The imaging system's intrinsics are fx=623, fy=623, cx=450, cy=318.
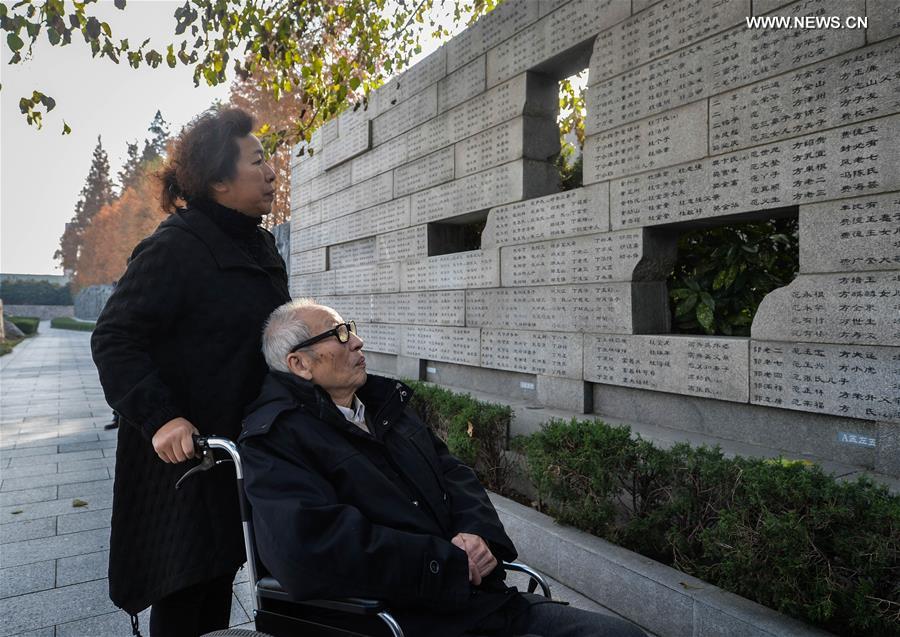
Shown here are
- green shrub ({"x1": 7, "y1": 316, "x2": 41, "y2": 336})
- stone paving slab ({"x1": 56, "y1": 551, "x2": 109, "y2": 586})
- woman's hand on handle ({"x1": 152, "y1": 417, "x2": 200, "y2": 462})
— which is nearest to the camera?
woman's hand on handle ({"x1": 152, "y1": 417, "x2": 200, "y2": 462})

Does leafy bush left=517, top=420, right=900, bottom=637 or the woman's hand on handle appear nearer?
the woman's hand on handle

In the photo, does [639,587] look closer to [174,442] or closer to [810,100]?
[174,442]

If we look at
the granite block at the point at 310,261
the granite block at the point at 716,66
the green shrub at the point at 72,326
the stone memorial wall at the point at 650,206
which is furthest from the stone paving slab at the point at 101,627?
the green shrub at the point at 72,326

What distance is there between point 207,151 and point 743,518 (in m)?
2.56

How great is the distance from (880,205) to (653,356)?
1592mm

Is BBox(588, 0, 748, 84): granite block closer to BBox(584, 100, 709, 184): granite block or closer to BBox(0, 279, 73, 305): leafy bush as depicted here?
BBox(584, 100, 709, 184): granite block

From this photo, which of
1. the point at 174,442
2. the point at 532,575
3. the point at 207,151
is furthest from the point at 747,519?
the point at 207,151

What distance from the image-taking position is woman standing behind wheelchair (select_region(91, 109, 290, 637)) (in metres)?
2.03

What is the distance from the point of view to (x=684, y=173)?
13.5ft

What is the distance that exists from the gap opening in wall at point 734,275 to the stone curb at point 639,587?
178cm

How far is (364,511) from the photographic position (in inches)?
76.8

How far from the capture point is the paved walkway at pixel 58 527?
10.2 feet

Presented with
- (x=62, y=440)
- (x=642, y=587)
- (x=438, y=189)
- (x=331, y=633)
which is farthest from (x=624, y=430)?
(x=62, y=440)

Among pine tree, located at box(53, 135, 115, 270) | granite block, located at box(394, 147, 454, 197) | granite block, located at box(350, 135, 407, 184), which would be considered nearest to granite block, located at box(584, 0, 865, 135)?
granite block, located at box(394, 147, 454, 197)
